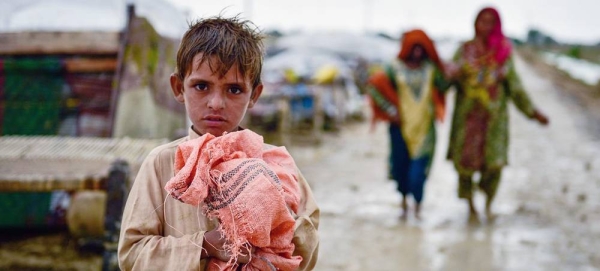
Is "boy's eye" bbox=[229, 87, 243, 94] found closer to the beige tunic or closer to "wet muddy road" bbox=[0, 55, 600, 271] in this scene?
the beige tunic

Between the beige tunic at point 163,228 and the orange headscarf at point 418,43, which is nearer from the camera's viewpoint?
the beige tunic at point 163,228

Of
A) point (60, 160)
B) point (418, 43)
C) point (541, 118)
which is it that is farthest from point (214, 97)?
point (541, 118)

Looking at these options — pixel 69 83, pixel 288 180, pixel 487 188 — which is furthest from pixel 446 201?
pixel 288 180

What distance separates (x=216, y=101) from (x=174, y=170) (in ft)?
0.75

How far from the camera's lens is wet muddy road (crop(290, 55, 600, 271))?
421cm

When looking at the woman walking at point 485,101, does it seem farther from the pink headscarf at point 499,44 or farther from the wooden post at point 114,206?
the wooden post at point 114,206

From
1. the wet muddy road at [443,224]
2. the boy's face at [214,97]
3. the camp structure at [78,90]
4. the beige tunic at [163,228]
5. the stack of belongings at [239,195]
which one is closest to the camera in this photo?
the stack of belongings at [239,195]

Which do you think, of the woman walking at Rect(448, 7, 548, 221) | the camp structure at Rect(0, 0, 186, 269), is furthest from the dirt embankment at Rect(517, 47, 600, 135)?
the camp structure at Rect(0, 0, 186, 269)

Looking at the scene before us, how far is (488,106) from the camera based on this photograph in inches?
199

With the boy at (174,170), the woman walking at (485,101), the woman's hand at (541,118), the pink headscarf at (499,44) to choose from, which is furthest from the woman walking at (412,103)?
the boy at (174,170)

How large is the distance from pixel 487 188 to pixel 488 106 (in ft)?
2.74

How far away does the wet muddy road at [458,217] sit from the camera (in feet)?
13.8

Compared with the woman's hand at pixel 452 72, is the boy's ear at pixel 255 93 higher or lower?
higher

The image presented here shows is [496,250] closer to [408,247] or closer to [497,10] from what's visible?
[408,247]
